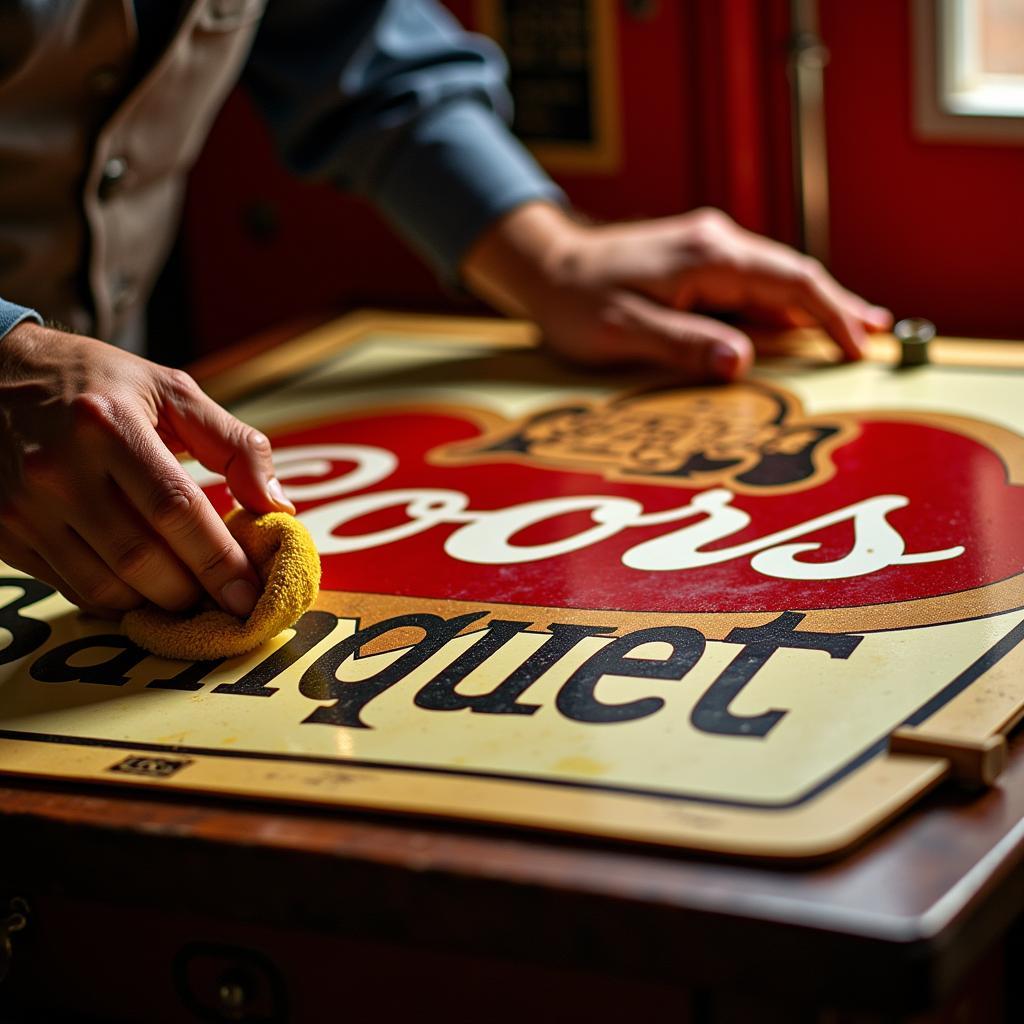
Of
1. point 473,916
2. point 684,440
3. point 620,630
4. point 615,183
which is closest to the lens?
point 473,916

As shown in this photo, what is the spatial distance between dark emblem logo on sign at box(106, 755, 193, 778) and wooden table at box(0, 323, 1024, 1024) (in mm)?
12

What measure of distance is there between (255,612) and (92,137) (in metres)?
0.55

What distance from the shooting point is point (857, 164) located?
4.41 feet

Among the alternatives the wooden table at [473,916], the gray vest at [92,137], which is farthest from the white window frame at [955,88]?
the wooden table at [473,916]

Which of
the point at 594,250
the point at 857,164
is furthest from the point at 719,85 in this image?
the point at 594,250

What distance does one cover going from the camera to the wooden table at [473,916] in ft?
1.71

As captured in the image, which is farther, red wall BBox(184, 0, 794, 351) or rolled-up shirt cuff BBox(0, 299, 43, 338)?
red wall BBox(184, 0, 794, 351)

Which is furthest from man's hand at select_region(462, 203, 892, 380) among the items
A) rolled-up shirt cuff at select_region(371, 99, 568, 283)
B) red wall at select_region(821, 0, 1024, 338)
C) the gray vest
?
the gray vest

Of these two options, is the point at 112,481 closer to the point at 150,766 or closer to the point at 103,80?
the point at 150,766

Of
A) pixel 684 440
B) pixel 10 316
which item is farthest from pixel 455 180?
pixel 10 316

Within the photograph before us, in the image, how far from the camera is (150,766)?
659 millimetres

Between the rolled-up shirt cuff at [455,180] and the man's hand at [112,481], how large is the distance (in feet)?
1.60

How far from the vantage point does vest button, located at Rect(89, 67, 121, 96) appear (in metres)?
1.10

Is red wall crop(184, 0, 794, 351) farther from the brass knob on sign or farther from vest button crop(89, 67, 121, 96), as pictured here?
vest button crop(89, 67, 121, 96)
